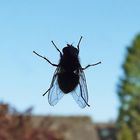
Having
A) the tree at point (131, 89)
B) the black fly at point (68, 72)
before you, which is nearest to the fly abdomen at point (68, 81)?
the black fly at point (68, 72)

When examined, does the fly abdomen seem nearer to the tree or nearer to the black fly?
the black fly

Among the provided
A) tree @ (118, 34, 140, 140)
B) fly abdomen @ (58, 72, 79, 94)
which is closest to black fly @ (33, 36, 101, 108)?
fly abdomen @ (58, 72, 79, 94)

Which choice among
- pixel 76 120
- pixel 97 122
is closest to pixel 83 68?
pixel 76 120

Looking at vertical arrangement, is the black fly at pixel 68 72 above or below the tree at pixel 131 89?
below

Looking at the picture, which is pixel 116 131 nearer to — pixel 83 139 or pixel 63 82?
pixel 83 139

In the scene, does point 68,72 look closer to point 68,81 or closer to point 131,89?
point 68,81

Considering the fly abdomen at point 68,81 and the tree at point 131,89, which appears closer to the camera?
the fly abdomen at point 68,81

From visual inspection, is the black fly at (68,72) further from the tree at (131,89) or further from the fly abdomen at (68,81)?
the tree at (131,89)
